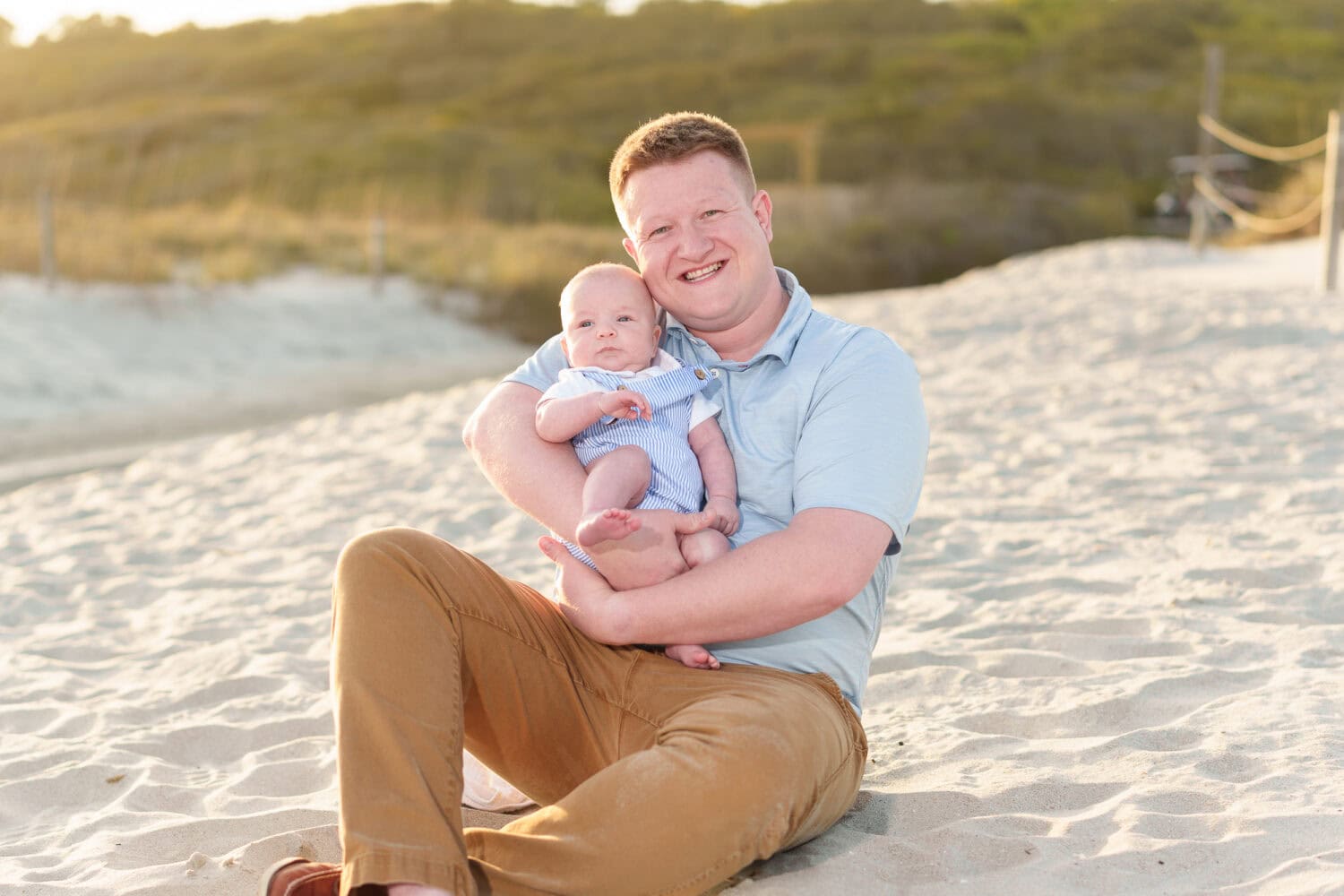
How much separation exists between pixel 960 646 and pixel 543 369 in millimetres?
1437

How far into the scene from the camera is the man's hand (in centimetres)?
218

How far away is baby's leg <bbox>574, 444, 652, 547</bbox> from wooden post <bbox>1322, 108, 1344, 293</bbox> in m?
8.59

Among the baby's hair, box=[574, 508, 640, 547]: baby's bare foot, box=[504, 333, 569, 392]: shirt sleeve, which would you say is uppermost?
the baby's hair

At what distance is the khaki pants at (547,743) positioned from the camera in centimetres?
188

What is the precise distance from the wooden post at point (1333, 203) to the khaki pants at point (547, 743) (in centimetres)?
862

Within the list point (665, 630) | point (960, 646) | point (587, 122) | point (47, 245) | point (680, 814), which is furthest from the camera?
point (587, 122)

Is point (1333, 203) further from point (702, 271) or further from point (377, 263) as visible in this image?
point (377, 263)

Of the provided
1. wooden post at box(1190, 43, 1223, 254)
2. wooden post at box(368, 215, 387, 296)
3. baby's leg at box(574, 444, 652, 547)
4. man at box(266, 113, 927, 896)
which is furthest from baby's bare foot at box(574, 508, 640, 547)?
wooden post at box(1190, 43, 1223, 254)

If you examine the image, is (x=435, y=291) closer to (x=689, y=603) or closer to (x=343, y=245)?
(x=343, y=245)

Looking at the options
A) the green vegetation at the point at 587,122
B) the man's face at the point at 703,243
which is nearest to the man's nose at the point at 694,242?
the man's face at the point at 703,243

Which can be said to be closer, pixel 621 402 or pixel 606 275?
pixel 621 402

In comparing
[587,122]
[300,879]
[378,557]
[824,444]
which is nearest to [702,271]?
[824,444]

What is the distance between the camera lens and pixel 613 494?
2186mm

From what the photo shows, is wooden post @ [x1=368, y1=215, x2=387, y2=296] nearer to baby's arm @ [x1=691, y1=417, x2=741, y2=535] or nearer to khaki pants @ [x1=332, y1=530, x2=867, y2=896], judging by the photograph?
baby's arm @ [x1=691, y1=417, x2=741, y2=535]
